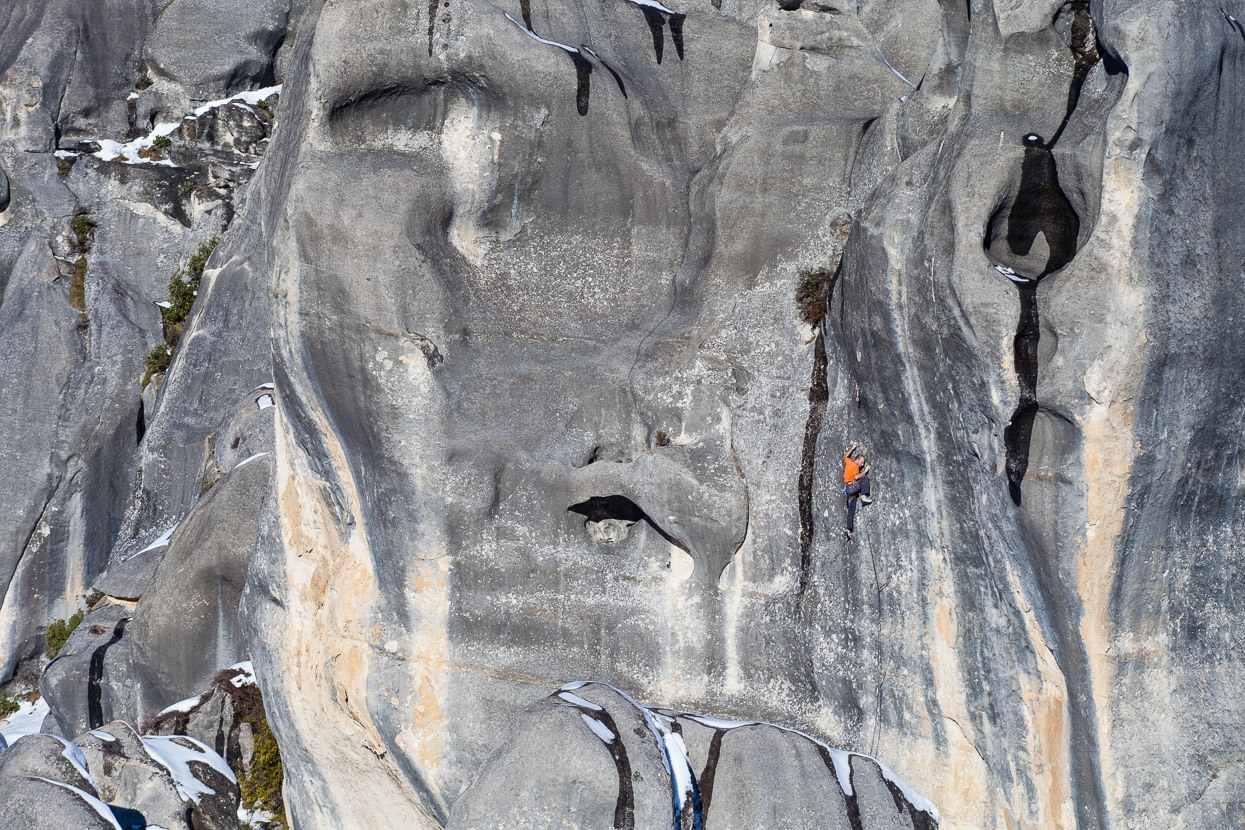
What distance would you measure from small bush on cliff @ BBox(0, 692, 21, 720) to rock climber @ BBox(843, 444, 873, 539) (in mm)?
15999

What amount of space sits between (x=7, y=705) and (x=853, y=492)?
16299 mm

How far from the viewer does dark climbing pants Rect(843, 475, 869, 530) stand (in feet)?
31.3

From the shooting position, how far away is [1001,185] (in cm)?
809

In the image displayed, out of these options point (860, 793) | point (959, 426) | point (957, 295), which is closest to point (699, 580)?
point (860, 793)

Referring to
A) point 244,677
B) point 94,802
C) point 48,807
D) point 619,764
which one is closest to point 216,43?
point 244,677

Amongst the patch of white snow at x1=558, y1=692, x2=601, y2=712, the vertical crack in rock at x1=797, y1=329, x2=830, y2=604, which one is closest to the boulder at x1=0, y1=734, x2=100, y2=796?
the patch of white snow at x1=558, y1=692, x2=601, y2=712

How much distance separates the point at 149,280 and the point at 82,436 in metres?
3.29

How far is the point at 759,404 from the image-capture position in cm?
1050

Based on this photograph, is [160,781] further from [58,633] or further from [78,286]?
[78,286]

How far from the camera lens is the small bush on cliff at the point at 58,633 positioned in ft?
63.8

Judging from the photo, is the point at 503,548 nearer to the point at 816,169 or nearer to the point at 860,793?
the point at 860,793

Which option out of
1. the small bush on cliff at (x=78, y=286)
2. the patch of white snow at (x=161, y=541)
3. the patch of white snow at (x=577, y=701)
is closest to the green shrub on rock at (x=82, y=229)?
the small bush on cliff at (x=78, y=286)

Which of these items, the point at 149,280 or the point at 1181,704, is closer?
the point at 1181,704

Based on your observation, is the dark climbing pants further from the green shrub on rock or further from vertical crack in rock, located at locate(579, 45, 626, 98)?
the green shrub on rock
